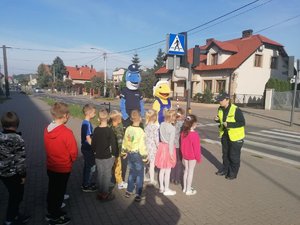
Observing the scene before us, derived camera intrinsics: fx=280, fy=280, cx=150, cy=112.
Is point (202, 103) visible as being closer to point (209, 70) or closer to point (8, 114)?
point (209, 70)

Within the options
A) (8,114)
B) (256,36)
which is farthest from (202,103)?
(8,114)

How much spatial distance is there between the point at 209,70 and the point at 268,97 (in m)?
9.36

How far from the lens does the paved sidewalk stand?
3998mm

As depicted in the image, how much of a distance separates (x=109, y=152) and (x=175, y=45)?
4520 mm

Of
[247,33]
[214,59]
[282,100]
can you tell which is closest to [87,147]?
[282,100]

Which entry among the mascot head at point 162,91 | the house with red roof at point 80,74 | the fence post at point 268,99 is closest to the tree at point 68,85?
the house with red roof at point 80,74

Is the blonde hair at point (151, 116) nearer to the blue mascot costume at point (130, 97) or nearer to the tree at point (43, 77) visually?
the blue mascot costume at point (130, 97)

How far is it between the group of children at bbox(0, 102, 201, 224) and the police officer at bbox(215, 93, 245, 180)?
972mm

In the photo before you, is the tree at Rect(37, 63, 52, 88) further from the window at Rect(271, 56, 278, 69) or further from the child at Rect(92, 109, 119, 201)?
the child at Rect(92, 109, 119, 201)

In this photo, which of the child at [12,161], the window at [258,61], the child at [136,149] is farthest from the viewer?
the window at [258,61]

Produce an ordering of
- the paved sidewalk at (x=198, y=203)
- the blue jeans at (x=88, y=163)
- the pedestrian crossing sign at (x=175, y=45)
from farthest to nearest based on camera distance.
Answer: the pedestrian crossing sign at (x=175, y=45) → the blue jeans at (x=88, y=163) → the paved sidewalk at (x=198, y=203)

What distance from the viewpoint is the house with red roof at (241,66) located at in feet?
103

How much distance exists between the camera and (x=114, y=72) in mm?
80938

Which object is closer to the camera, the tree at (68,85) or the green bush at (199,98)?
the green bush at (199,98)
